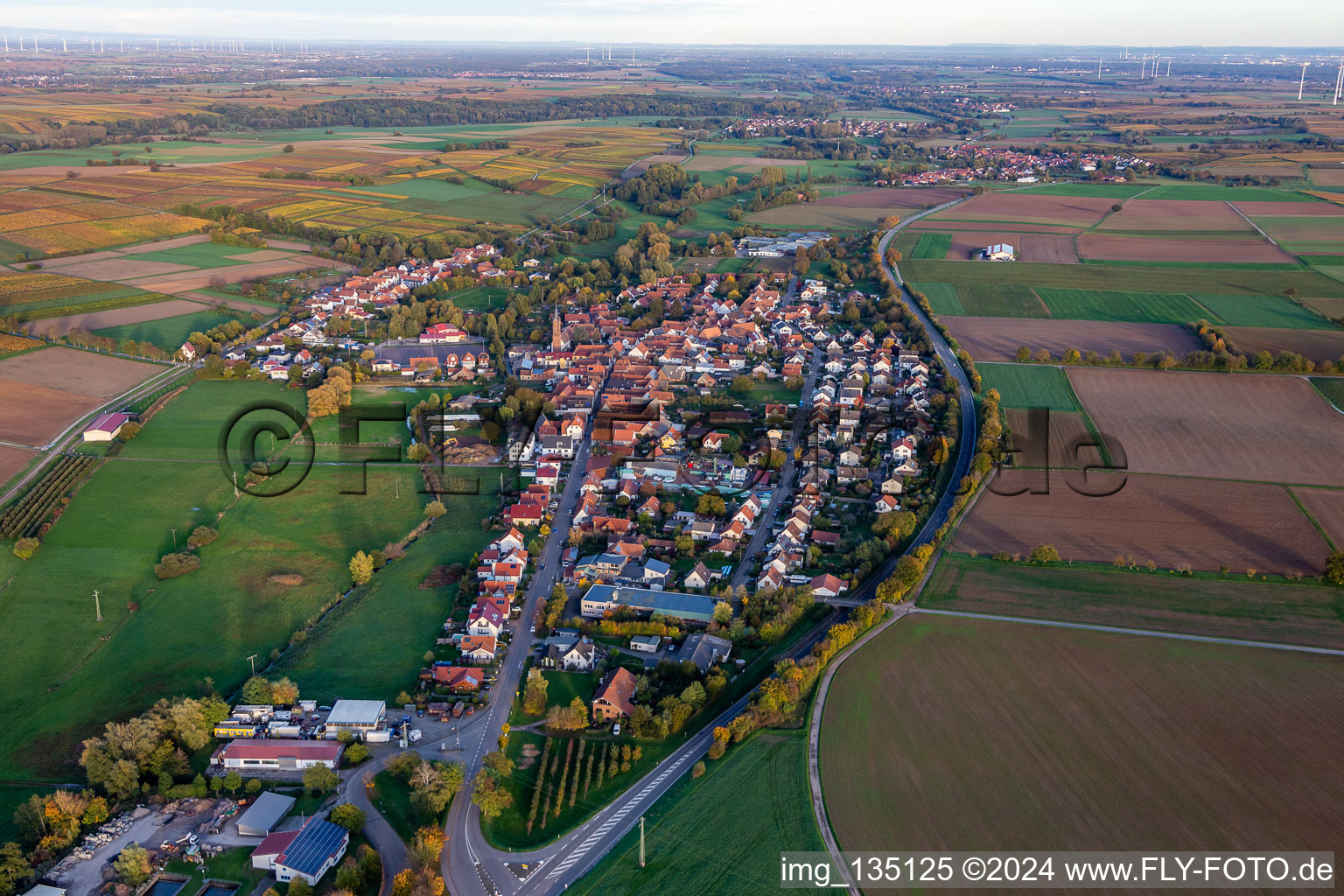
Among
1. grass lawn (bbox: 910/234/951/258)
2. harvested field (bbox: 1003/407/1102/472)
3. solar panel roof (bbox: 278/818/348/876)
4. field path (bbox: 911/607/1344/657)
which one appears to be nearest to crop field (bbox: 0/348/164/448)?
solar panel roof (bbox: 278/818/348/876)

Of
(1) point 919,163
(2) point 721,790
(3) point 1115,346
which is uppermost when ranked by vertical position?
(1) point 919,163

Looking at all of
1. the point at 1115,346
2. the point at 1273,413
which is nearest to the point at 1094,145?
the point at 1115,346

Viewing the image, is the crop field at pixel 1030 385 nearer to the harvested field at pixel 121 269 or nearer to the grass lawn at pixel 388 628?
the grass lawn at pixel 388 628

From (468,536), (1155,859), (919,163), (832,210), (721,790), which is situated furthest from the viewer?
(919,163)

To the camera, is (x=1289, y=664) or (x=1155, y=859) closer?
(x=1155, y=859)

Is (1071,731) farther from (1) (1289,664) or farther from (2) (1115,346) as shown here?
(2) (1115,346)

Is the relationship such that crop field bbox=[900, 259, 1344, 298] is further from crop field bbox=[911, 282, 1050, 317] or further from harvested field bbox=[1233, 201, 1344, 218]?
harvested field bbox=[1233, 201, 1344, 218]

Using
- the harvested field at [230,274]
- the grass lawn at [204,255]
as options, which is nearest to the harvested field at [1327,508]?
the harvested field at [230,274]

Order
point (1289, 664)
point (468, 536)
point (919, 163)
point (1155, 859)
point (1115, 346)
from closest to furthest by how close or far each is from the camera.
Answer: point (1155, 859), point (1289, 664), point (468, 536), point (1115, 346), point (919, 163)
